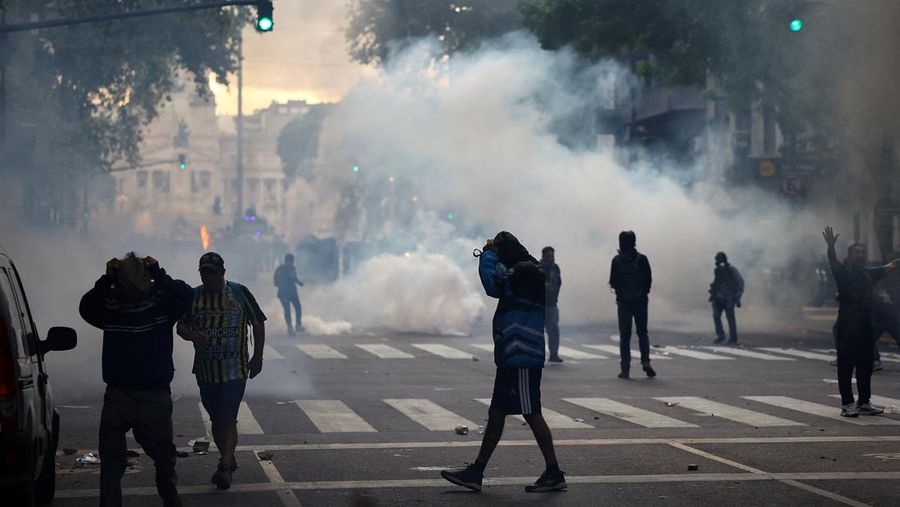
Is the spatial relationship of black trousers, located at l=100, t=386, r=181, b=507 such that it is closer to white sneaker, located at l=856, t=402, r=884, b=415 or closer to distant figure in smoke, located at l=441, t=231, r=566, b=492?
distant figure in smoke, located at l=441, t=231, r=566, b=492

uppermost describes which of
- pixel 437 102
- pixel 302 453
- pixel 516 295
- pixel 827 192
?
pixel 437 102

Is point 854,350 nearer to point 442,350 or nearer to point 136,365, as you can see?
point 136,365

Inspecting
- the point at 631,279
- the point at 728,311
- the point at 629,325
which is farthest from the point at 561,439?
the point at 728,311

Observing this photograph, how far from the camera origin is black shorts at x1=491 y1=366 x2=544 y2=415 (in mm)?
9148

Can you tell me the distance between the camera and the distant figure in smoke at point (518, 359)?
909 centimetres

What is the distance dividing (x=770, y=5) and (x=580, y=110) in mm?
12239

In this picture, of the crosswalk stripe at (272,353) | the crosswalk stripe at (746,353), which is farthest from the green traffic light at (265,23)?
the crosswalk stripe at (746,353)

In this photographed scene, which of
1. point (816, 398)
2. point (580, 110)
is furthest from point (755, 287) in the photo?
point (816, 398)

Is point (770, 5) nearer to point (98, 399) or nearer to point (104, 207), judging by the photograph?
point (98, 399)

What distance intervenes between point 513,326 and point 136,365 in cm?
274

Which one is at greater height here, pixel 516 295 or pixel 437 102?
pixel 437 102

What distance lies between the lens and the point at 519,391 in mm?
9156

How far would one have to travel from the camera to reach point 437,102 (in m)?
38.9

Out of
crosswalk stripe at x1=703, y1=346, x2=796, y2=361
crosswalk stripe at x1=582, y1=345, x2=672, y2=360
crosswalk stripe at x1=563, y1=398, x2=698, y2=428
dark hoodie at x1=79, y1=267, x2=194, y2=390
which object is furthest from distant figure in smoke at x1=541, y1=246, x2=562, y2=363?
dark hoodie at x1=79, y1=267, x2=194, y2=390
